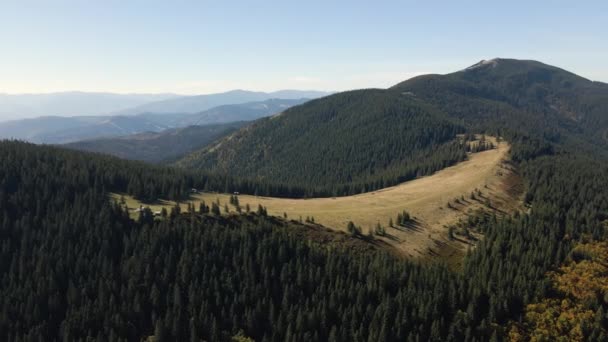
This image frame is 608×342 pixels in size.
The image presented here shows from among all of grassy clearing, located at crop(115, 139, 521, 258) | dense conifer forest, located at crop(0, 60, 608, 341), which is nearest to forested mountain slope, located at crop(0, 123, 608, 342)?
dense conifer forest, located at crop(0, 60, 608, 341)

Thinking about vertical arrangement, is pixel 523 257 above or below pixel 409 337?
above

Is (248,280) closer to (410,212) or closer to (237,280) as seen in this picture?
(237,280)

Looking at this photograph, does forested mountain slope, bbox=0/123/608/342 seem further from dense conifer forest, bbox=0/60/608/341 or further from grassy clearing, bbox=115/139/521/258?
grassy clearing, bbox=115/139/521/258

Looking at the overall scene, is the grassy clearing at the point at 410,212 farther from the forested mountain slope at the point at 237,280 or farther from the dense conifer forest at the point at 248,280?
the forested mountain slope at the point at 237,280

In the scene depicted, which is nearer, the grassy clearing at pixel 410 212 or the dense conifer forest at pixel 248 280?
the dense conifer forest at pixel 248 280

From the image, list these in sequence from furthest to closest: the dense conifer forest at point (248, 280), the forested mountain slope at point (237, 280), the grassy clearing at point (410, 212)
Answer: the grassy clearing at point (410, 212), the forested mountain slope at point (237, 280), the dense conifer forest at point (248, 280)

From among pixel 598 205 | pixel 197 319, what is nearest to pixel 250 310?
pixel 197 319

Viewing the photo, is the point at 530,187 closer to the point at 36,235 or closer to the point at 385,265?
the point at 385,265

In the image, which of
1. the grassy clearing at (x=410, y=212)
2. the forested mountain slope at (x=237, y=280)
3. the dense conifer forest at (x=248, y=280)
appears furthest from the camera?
the grassy clearing at (x=410, y=212)

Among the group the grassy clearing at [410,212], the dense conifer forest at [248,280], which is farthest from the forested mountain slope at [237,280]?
the grassy clearing at [410,212]
